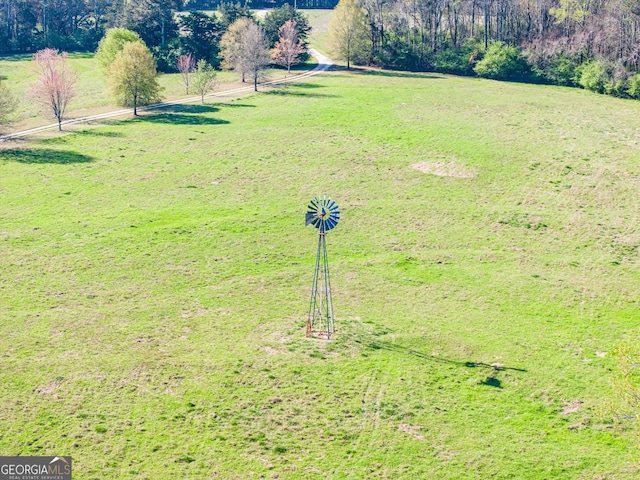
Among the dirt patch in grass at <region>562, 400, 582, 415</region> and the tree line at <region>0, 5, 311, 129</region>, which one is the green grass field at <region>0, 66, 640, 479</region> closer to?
the dirt patch in grass at <region>562, 400, 582, 415</region>

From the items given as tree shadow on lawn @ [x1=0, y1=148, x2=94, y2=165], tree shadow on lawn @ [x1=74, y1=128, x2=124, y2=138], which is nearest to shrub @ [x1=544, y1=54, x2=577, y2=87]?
tree shadow on lawn @ [x1=74, y1=128, x2=124, y2=138]

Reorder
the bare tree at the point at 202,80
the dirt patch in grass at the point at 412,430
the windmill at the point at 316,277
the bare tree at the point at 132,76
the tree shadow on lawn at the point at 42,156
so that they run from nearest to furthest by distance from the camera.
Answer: the dirt patch in grass at the point at 412,430
the windmill at the point at 316,277
the tree shadow on lawn at the point at 42,156
the bare tree at the point at 132,76
the bare tree at the point at 202,80

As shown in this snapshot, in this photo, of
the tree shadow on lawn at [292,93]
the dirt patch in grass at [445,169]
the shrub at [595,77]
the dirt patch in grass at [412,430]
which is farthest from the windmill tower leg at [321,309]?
the shrub at [595,77]

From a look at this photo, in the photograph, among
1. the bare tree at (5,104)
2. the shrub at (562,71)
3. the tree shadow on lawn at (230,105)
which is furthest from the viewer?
the shrub at (562,71)

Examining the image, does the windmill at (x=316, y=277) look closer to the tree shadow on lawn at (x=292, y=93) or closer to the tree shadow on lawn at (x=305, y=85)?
the tree shadow on lawn at (x=292, y=93)

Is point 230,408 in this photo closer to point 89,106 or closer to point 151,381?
point 151,381

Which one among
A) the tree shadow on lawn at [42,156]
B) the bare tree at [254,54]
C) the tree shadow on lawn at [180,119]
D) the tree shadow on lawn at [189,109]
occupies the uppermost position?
the bare tree at [254,54]

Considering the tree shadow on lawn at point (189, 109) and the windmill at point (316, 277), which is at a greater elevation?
the tree shadow on lawn at point (189, 109)
